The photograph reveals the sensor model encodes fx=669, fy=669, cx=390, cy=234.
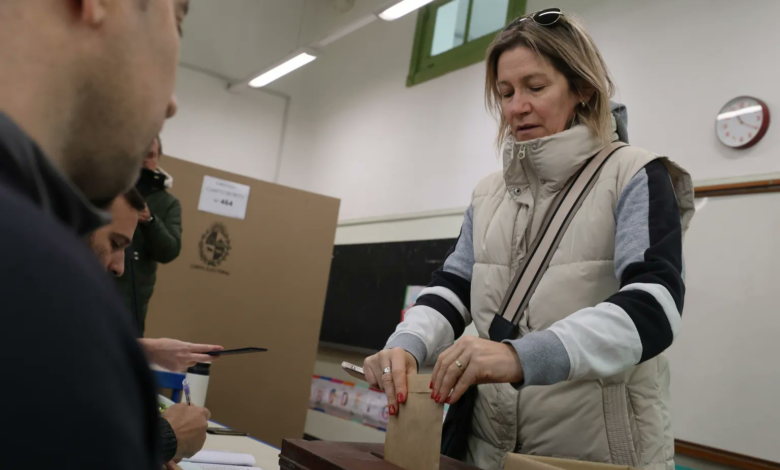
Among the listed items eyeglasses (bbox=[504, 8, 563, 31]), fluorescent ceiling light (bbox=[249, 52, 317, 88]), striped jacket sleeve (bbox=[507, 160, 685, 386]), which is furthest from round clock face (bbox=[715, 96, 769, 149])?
fluorescent ceiling light (bbox=[249, 52, 317, 88])

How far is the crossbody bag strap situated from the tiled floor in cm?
183

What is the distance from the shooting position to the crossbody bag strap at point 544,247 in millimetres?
1104

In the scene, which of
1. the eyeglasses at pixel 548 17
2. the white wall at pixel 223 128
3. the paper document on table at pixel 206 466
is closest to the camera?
the eyeglasses at pixel 548 17

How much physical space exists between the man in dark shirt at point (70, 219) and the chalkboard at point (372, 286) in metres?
3.64

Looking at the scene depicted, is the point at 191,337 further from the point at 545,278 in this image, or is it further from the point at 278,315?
the point at 545,278

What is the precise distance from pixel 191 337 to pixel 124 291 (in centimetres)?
100

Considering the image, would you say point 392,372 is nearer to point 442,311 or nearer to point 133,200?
point 442,311

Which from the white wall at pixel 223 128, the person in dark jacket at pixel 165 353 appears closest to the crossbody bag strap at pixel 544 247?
the person in dark jacket at pixel 165 353

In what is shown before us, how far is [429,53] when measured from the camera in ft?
16.0

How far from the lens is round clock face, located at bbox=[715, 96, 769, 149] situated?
264 cm

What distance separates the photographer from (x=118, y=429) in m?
0.26

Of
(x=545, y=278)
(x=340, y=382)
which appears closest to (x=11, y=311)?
(x=545, y=278)

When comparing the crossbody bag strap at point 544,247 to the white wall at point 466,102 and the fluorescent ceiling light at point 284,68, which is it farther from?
the fluorescent ceiling light at point 284,68

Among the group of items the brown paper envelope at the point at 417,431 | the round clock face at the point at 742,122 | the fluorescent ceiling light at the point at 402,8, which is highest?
the fluorescent ceiling light at the point at 402,8
